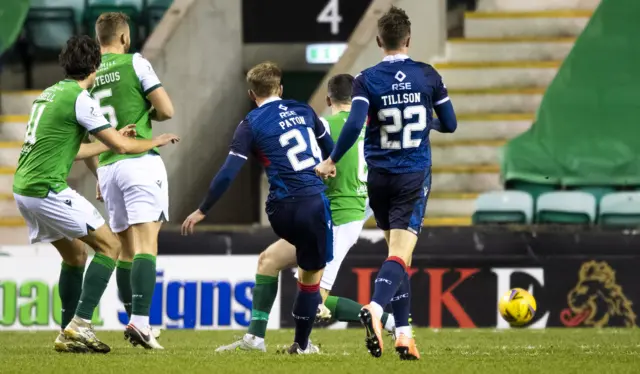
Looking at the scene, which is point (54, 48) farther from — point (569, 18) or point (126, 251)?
point (126, 251)

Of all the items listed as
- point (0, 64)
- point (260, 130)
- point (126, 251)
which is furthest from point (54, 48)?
point (260, 130)

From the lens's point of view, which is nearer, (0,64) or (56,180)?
(56,180)

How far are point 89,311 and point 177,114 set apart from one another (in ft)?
24.0

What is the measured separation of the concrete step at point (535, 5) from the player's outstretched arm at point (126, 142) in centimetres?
823

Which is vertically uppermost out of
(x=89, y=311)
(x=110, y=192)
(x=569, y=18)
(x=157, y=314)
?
(x=569, y=18)

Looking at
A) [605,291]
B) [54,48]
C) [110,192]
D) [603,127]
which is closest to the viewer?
[110,192]

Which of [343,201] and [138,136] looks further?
[343,201]

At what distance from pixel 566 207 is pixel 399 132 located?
5.33 meters

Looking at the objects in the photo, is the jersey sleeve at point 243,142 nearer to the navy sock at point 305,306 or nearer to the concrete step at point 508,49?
the navy sock at point 305,306

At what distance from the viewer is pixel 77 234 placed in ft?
29.8

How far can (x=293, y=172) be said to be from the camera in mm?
8828

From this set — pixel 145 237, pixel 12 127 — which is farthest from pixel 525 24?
pixel 145 237

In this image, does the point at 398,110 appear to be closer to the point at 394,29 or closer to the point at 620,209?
the point at 394,29

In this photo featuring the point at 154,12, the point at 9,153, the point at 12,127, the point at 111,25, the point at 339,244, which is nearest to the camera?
the point at 111,25
